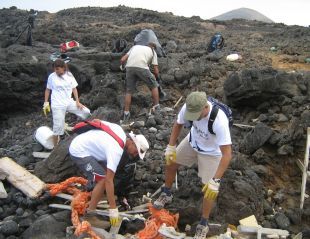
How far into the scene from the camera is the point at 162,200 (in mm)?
5617

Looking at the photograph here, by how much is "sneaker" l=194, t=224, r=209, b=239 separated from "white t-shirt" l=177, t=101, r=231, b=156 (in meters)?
0.88

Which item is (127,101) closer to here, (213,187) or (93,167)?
(93,167)

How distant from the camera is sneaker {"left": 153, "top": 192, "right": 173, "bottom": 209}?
18.1 feet

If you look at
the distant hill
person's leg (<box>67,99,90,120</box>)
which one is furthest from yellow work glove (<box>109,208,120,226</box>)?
the distant hill

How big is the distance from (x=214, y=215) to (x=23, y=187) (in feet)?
9.03

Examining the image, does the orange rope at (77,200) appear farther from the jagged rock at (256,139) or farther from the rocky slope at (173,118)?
the jagged rock at (256,139)

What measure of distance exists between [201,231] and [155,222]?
1.97 ft

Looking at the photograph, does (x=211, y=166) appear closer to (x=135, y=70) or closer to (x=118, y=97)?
(x=135, y=70)

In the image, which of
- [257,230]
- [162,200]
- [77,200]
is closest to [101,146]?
[77,200]

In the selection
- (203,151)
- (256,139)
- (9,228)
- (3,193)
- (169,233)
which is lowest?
(9,228)

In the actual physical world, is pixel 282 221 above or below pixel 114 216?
below

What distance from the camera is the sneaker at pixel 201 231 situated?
5.07 meters

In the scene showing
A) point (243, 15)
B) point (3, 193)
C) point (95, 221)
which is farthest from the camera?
point (243, 15)

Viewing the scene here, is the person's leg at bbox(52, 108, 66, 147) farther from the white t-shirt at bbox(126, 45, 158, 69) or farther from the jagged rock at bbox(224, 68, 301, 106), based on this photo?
the jagged rock at bbox(224, 68, 301, 106)
